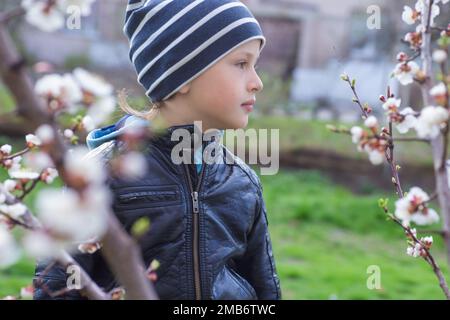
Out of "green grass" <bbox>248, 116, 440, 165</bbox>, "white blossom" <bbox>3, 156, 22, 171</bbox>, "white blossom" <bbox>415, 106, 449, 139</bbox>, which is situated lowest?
"white blossom" <bbox>415, 106, 449, 139</bbox>

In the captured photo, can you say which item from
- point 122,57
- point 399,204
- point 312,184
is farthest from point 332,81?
point 399,204

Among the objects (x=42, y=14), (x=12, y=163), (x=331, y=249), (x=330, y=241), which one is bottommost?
(x=42, y=14)

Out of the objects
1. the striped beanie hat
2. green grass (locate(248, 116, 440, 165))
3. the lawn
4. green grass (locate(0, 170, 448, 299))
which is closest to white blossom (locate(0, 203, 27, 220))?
the striped beanie hat

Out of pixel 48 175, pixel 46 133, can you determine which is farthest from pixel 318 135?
pixel 46 133

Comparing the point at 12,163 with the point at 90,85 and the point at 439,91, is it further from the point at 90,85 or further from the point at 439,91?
the point at 439,91

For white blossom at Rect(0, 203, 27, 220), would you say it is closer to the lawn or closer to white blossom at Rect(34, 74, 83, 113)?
white blossom at Rect(34, 74, 83, 113)

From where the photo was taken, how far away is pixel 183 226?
1.89 meters

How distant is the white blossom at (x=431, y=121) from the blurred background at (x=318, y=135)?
81 centimetres

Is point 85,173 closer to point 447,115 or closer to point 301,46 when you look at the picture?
point 447,115

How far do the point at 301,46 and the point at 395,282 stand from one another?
9674 millimetres

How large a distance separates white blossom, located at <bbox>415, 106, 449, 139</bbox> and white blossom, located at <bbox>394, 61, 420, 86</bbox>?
196 millimetres

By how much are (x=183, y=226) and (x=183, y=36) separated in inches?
22.0

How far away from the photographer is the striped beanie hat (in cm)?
199
